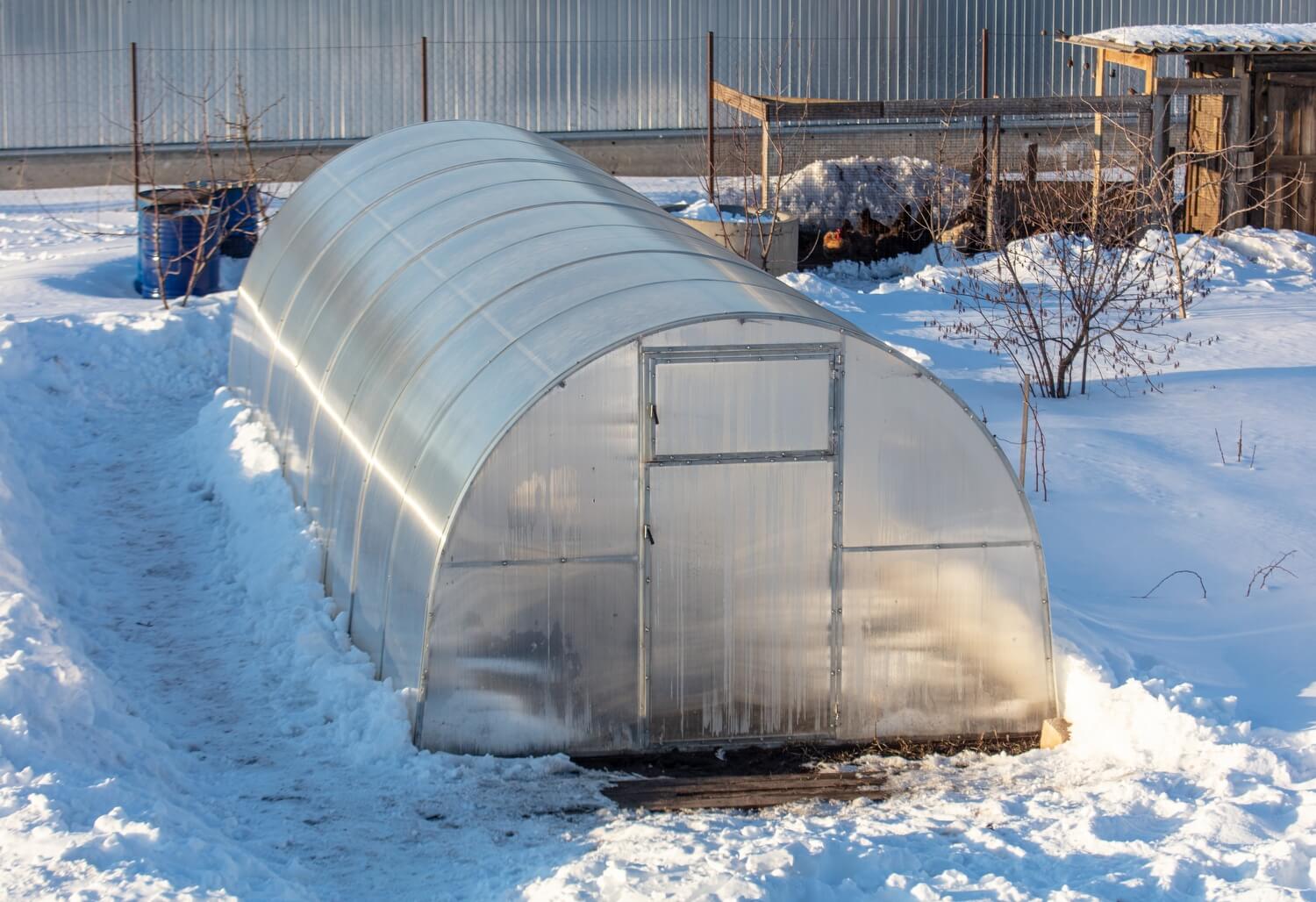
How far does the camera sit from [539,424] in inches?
291

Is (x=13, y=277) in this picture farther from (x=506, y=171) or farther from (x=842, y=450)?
(x=842, y=450)

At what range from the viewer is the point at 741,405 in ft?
24.9

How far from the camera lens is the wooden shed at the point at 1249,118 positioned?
18578 millimetres

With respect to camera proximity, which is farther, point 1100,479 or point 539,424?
point 1100,479

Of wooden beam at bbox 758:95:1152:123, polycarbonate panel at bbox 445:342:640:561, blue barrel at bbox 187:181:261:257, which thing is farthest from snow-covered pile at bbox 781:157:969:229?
polycarbonate panel at bbox 445:342:640:561

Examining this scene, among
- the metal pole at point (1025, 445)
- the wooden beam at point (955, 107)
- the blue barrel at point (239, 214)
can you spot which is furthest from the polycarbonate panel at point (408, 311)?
the wooden beam at point (955, 107)

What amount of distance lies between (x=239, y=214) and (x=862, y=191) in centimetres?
710

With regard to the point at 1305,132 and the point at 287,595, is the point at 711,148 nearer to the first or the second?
the point at 1305,132

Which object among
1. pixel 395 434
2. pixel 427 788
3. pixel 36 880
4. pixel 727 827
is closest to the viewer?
pixel 36 880

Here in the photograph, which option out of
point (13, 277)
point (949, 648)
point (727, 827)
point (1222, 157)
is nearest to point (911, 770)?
point (949, 648)

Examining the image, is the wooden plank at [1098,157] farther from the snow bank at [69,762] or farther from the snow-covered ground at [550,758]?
the snow bank at [69,762]

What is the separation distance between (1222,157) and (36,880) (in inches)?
651

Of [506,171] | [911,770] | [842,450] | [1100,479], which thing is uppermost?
[506,171]

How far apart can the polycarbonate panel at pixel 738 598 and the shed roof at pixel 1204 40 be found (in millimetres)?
12739
